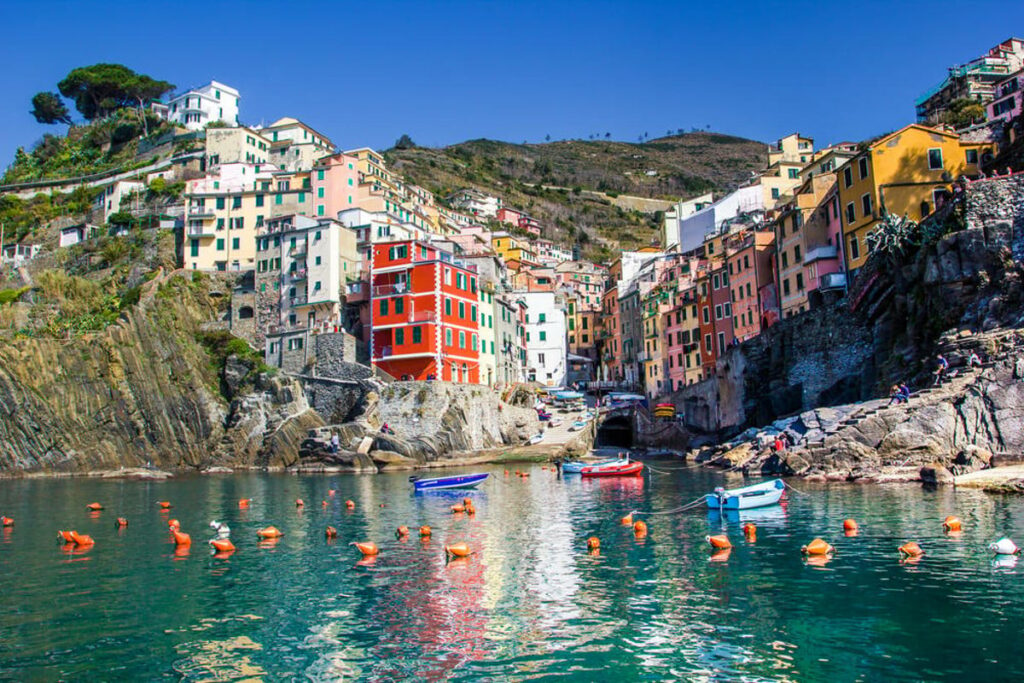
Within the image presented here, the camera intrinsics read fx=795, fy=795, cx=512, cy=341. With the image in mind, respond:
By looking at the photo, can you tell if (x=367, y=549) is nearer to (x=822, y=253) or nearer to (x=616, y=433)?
(x=822, y=253)

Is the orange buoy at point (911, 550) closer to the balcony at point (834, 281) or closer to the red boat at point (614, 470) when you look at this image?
the red boat at point (614, 470)

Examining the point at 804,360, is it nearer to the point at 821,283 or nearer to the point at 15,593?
the point at 821,283

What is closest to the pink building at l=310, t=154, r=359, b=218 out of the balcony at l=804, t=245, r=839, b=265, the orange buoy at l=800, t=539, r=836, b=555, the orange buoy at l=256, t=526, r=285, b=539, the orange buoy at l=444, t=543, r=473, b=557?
the balcony at l=804, t=245, r=839, b=265

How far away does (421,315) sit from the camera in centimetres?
7081

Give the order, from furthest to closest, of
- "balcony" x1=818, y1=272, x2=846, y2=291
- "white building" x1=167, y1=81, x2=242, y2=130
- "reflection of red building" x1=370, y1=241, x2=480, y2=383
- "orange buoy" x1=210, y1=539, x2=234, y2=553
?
"white building" x1=167, y1=81, x2=242, y2=130 → "reflection of red building" x1=370, y1=241, x2=480, y2=383 → "balcony" x1=818, y1=272, x2=846, y2=291 → "orange buoy" x1=210, y1=539, x2=234, y2=553

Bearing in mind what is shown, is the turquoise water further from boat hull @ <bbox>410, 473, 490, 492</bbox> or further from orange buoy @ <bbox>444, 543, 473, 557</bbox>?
boat hull @ <bbox>410, 473, 490, 492</bbox>

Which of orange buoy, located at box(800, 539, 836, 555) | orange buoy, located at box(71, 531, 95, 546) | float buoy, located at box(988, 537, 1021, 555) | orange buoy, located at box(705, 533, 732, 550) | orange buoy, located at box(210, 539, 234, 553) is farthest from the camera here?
orange buoy, located at box(71, 531, 95, 546)

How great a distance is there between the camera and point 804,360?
57625mm

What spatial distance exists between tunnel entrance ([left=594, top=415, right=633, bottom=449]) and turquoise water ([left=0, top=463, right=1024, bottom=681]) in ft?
153

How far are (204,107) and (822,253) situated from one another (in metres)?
107

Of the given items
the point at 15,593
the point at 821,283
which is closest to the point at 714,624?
the point at 15,593

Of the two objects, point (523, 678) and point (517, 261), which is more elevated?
point (517, 261)

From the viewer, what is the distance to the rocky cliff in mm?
70375

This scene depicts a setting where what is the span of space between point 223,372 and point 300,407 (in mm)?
9674
